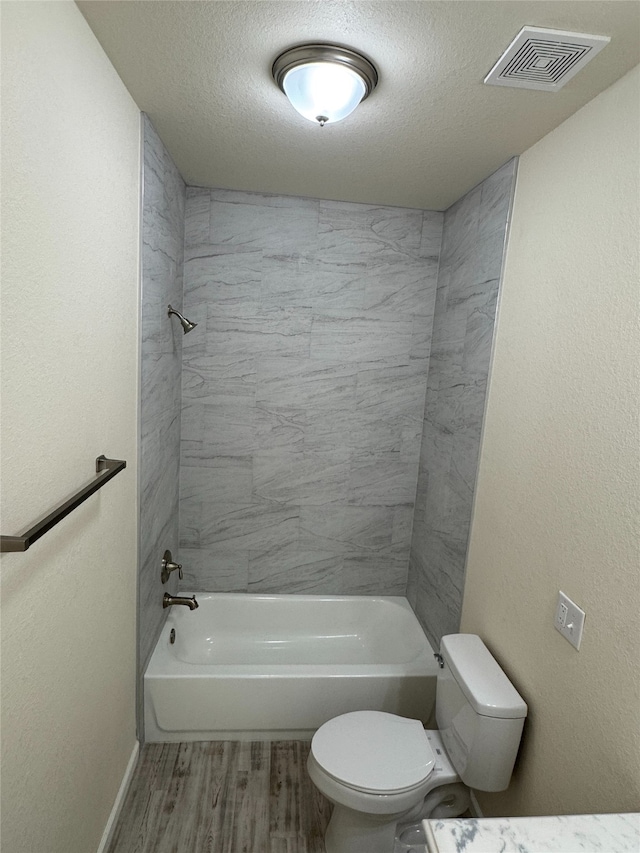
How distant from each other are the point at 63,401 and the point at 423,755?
1.60 meters

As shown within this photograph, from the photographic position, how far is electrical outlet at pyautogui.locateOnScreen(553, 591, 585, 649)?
4.62 feet

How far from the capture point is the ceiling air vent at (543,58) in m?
1.21

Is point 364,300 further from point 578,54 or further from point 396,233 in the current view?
point 578,54

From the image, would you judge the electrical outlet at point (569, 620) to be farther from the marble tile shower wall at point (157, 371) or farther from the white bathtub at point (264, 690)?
the marble tile shower wall at point (157, 371)

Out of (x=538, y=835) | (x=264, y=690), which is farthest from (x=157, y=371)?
(x=538, y=835)

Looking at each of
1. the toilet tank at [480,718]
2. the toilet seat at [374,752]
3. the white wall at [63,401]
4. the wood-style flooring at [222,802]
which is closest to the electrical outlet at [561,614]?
the toilet tank at [480,718]

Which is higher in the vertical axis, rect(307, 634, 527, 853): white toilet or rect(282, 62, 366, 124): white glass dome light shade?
rect(282, 62, 366, 124): white glass dome light shade

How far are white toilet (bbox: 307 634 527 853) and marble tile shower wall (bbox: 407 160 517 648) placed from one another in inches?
19.0

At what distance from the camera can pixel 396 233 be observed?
9.11ft

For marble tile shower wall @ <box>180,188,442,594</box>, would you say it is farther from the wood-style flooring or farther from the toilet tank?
the toilet tank

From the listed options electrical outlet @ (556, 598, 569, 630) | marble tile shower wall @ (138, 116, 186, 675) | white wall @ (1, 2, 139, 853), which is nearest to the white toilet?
electrical outlet @ (556, 598, 569, 630)

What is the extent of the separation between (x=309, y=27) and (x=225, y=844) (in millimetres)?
2476

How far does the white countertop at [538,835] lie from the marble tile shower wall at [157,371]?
140 centimetres

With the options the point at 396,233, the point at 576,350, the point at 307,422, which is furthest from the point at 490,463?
the point at 396,233
